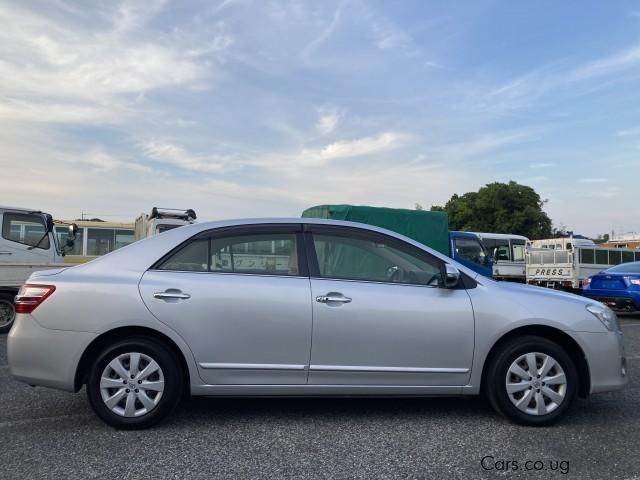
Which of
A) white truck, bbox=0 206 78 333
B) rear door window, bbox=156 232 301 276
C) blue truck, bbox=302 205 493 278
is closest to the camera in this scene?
rear door window, bbox=156 232 301 276

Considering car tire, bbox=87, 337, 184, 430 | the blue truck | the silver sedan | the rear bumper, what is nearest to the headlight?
the silver sedan

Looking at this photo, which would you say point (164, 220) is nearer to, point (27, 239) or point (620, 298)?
point (27, 239)

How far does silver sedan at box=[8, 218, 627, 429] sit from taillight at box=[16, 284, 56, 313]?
0.01 metres

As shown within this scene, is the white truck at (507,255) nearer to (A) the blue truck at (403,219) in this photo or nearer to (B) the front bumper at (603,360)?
(A) the blue truck at (403,219)

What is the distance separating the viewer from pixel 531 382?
173 inches

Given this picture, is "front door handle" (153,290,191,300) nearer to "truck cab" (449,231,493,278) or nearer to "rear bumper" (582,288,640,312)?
"rear bumper" (582,288,640,312)

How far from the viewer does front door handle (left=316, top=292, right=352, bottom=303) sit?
431cm

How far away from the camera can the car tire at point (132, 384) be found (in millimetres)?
4141

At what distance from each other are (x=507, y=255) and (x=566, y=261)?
3914mm

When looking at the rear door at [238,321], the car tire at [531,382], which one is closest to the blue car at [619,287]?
the car tire at [531,382]

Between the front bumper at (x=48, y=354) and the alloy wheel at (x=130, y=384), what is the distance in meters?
0.25

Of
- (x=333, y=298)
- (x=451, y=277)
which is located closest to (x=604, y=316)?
(x=451, y=277)

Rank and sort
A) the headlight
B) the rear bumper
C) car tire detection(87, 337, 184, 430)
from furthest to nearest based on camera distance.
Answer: the rear bumper → the headlight → car tire detection(87, 337, 184, 430)

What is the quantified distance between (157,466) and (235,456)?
1.58 feet
